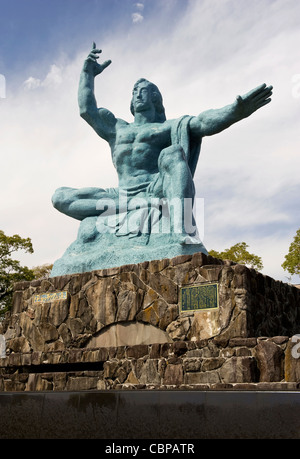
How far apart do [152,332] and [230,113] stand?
3694 mm

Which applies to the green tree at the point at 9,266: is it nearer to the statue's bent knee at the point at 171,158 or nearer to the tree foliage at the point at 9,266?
the tree foliage at the point at 9,266

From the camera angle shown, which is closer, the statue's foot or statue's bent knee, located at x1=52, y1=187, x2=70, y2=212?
the statue's foot

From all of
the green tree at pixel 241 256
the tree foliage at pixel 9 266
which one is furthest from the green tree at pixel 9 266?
the green tree at pixel 241 256

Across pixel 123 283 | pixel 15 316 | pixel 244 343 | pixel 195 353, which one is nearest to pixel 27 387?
pixel 15 316

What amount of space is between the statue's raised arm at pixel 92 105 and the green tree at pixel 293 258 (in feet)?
35.0

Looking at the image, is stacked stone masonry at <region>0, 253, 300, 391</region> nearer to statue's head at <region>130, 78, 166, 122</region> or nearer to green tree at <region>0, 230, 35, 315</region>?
statue's head at <region>130, 78, 166, 122</region>

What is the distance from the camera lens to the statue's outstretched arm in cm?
771

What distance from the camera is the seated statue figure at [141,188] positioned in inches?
293

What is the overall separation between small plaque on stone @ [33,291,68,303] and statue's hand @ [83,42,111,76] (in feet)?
13.6

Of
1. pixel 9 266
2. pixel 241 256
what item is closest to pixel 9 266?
pixel 9 266

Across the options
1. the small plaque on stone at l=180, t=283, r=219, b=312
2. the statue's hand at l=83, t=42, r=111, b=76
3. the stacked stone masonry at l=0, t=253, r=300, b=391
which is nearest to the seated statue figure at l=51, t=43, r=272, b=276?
the statue's hand at l=83, t=42, r=111, b=76

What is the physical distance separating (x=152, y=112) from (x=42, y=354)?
14.8ft

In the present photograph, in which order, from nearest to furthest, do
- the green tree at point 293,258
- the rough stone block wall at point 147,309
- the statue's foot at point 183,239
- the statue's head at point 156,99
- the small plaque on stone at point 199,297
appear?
the rough stone block wall at point 147,309 < the small plaque on stone at point 199,297 < the statue's foot at point 183,239 < the statue's head at point 156,99 < the green tree at point 293,258
